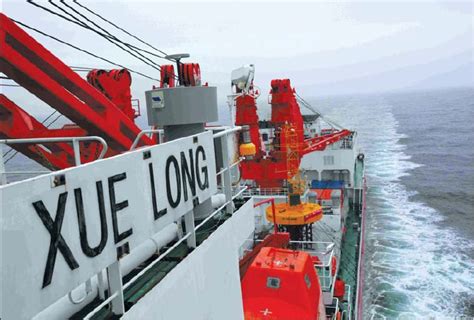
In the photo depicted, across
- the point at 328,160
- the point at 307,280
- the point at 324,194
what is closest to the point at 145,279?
the point at 307,280

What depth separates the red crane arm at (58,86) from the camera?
21.4 ft

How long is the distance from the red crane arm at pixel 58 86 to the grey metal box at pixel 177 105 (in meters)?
3.19

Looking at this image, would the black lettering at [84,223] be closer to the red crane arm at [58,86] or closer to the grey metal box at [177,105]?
the grey metal box at [177,105]

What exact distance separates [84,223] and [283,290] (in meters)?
7.75

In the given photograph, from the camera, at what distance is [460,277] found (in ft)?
68.4

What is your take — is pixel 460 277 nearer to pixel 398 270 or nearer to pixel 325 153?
pixel 398 270

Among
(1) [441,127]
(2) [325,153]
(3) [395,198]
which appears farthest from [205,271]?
(1) [441,127]

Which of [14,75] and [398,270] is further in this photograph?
[398,270]

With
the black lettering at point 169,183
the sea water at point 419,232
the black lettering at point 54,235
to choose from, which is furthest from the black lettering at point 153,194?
the sea water at point 419,232

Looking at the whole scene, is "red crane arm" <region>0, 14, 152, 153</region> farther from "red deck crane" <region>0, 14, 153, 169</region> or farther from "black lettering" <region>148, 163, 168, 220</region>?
"black lettering" <region>148, 163, 168, 220</region>

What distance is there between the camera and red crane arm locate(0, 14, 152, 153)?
6520 mm

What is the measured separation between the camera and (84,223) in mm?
2637

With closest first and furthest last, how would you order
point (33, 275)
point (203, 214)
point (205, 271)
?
1. point (33, 275)
2. point (205, 271)
3. point (203, 214)

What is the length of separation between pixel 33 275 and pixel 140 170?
1.17m
